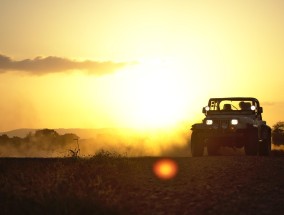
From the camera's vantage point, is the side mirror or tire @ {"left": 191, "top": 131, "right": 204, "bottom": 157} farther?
the side mirror

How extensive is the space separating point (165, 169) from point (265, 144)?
8783 mm

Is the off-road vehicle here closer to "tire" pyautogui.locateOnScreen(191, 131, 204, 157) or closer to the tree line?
"tire" pyautogui.locateOnScreen(191, 131, 204, 157)

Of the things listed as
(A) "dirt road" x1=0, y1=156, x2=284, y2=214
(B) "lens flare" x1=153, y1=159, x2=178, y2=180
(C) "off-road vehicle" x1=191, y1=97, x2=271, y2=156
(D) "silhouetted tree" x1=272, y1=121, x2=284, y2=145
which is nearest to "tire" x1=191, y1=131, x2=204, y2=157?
(C) "off-road vehicle" x1=191, y1=97, x2=271, y2=156

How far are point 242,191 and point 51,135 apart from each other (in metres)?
96.2

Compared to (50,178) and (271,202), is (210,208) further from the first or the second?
(50,178)

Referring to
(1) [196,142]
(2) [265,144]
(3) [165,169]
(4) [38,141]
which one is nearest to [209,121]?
(1) [196,142]

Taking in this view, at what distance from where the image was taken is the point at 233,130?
20.3 m

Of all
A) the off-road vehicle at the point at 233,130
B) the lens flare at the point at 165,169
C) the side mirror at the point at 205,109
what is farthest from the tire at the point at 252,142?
the lens flare at the point at 165,169

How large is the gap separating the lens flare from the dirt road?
0.19m

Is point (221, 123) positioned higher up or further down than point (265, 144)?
higher up

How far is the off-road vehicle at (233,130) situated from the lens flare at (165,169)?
186 inches

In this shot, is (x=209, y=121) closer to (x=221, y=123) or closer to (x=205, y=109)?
(x=221, y=123)

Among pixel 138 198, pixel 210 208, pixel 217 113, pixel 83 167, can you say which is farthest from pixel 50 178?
pixel 217 113

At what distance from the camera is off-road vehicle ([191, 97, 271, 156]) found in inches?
794
